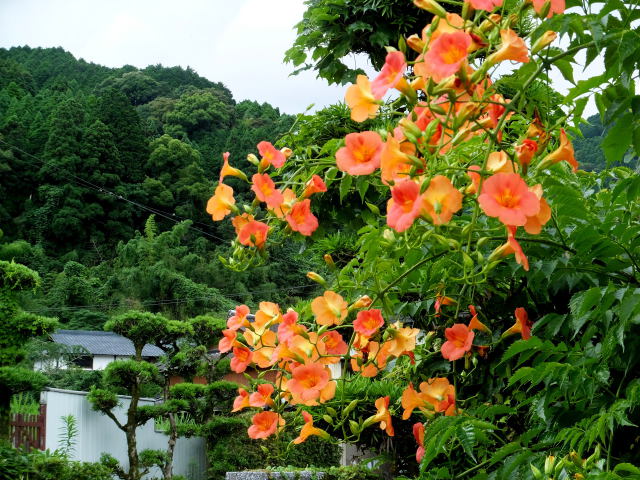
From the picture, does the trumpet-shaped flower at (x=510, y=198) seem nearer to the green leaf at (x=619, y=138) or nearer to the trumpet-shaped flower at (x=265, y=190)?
the green leaf at (x=619, y=138)

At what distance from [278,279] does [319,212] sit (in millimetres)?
25877

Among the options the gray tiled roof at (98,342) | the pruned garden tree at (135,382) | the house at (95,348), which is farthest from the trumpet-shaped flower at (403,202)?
the gray tiled roof at (98,342)

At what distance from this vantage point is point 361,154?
1104 mm

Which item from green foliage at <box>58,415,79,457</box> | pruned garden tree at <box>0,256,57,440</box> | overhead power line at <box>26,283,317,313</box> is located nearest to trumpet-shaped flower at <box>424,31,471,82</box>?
pruned garden tree at <box>0,256,57,440</box>

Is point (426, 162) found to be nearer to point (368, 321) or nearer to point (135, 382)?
point (368, 321)

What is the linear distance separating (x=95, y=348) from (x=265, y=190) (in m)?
28.9

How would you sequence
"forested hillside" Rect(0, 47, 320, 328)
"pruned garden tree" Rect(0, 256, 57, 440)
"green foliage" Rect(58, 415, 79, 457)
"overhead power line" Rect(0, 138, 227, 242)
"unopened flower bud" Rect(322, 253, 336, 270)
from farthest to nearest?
"overhead power line" Rect(0, 138, 227, 242) < "forested hillside" Rect(0, 47, 320, 328) < "green foliage" Rect(58, 415, 79, 457) < "pruned garden tree" Rect(0, 256, 57, 440) < "unopened flower bud" Rect(322, 253, 336, 270)

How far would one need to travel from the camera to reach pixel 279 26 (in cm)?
462

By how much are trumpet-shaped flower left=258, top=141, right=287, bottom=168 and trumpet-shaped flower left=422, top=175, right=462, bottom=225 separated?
543 mm

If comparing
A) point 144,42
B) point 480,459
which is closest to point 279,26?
point 480,459

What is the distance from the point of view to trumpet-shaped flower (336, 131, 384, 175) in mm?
1083

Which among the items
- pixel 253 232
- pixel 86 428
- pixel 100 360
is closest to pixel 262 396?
pixel 253 232

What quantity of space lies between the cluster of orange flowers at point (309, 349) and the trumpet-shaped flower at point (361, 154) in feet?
1.08

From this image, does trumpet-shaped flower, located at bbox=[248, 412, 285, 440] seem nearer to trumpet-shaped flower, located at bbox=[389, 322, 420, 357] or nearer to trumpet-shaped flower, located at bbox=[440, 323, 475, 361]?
trumpet-shaped flower, located at bbox=[389, 322, 420, 357]
